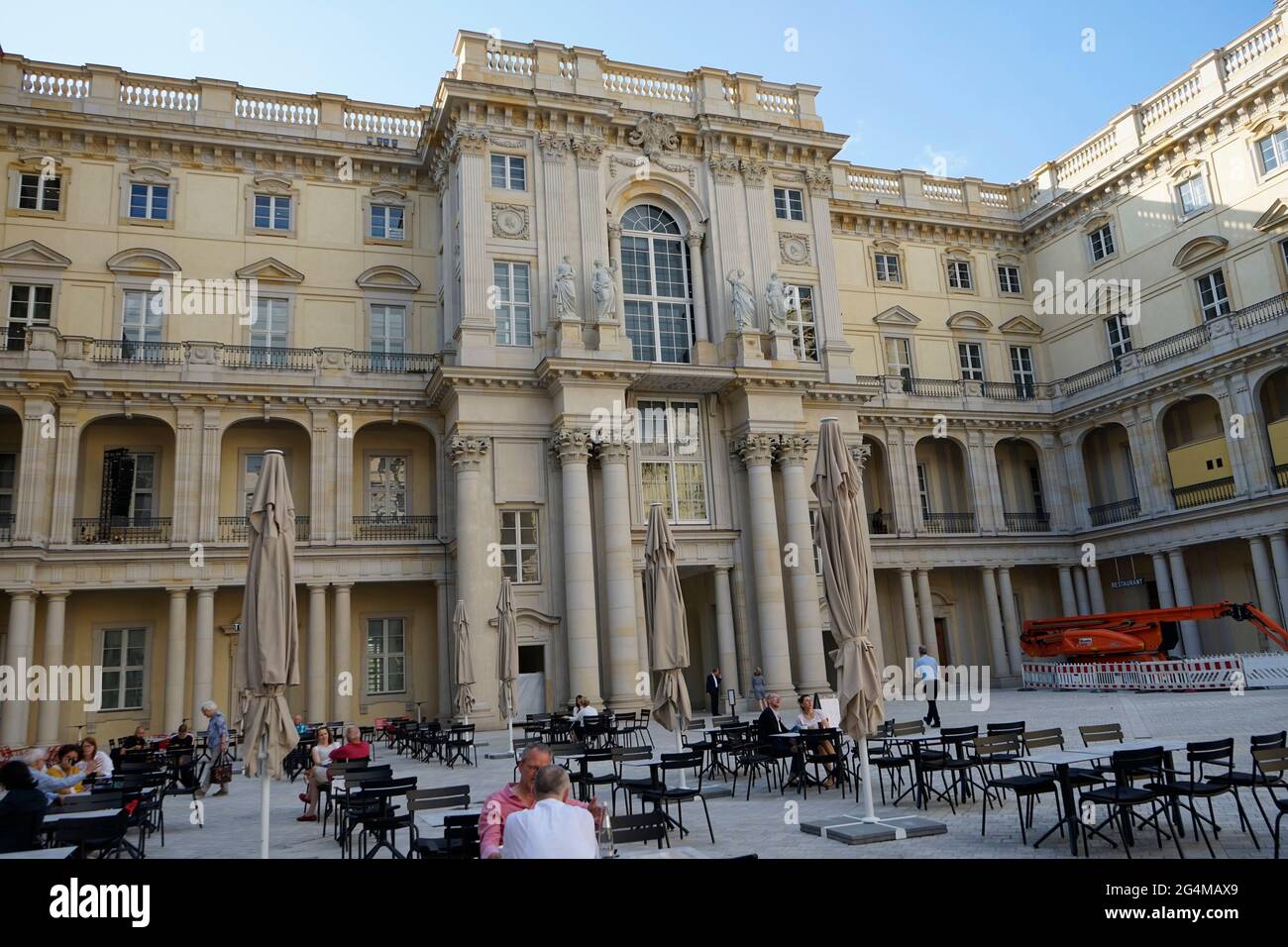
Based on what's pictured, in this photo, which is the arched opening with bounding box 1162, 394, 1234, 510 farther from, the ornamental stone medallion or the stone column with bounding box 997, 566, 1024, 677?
the ornamental stone medallion

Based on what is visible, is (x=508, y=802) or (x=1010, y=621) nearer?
(x=508, y=802)

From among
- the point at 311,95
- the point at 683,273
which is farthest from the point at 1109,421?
the point at 311,95

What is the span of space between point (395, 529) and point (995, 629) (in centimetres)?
Answer: 2342

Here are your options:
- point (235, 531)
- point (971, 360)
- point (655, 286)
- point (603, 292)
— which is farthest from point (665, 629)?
point (971, 360)

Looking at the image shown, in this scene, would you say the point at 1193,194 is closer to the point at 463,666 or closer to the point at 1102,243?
the point at 1102,243

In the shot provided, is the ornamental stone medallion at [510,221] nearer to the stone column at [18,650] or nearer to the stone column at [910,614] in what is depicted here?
the stone column at [18,650]

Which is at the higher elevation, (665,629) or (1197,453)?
(1197,453)

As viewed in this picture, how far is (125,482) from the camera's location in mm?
28891

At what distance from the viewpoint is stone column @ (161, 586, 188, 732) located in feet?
86.8

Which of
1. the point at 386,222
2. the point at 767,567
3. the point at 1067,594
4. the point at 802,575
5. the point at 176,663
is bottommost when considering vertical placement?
the point at 176,663

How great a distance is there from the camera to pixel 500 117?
30.8 meters

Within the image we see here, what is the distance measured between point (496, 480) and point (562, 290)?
6.36 metres

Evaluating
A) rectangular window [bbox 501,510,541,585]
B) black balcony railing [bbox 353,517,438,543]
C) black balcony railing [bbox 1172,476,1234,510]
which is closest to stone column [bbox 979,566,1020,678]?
black balcony railing [bbox 1172,476,1234,510]
